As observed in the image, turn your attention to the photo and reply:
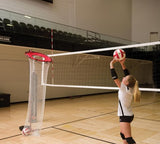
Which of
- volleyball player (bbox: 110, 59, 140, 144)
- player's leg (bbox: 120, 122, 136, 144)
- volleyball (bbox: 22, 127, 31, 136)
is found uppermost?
volleyball player (bbox: 110, 59, 140, 144)

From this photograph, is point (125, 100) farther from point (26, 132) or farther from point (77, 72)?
point (77, 72)

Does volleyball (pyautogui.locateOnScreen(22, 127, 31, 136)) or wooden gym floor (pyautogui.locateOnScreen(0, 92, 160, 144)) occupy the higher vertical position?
volleyball (pyautogui.locateOnScreen(22, 127, 31, 136))

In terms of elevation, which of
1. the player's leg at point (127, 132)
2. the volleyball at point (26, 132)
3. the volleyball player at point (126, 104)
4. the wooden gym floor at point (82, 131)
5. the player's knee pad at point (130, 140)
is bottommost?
the wooden gym floor at point (82, 131)

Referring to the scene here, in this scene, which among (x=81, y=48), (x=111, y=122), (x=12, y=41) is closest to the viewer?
(x=111, y=122)

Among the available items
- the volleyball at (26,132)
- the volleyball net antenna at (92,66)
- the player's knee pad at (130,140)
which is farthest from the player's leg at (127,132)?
the volleyball net antenna at (92,66)

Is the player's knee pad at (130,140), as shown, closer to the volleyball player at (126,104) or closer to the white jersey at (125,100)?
the volleyball player at (126,104)

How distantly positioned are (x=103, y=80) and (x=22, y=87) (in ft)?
18.6

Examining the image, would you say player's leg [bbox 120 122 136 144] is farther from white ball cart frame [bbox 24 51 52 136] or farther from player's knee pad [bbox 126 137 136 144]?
white ball cart frame [bbox 24 51 52 136]

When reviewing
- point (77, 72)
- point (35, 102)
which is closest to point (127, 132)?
point (35, 102)

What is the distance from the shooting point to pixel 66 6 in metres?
11.8

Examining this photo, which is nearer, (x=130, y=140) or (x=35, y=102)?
(x=130, y=140)

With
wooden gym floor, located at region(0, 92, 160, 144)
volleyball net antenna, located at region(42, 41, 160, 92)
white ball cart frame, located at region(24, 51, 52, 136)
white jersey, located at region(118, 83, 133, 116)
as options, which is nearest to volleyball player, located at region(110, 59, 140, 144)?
white jersey, located at region(118, 83, 133, 116)

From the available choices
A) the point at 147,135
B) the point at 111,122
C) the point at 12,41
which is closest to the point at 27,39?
the point at 12,41

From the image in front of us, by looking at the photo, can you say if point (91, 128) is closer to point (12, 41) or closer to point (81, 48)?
point (12, 41)
